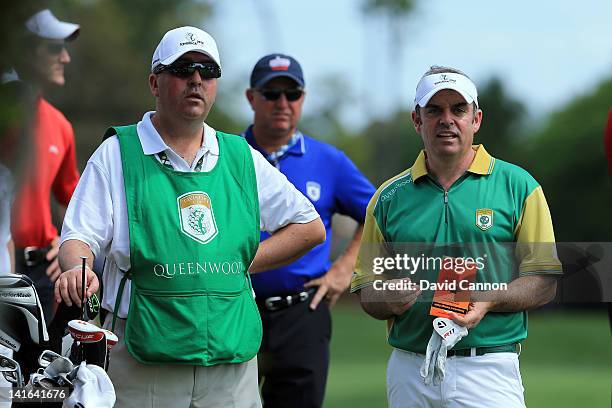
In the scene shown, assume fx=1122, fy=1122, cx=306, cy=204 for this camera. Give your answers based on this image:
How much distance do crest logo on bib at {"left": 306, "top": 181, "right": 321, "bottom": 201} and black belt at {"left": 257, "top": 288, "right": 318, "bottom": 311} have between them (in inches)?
25.2

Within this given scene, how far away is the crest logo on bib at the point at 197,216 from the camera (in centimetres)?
489

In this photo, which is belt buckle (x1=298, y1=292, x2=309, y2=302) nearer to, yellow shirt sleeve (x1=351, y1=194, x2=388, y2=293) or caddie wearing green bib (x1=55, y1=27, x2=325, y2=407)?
yellow shirt sleeve (x1=351, y1=194, x2=388, y2=293)

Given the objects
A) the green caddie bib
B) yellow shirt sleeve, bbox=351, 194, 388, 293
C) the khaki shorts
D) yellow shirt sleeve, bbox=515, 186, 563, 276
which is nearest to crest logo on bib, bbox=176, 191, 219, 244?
the green caddie bib

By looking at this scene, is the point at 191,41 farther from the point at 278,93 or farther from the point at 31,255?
the point at 31,255

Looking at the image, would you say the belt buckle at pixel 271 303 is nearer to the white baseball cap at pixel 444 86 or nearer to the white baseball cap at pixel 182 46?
the white baseball cap at pixel 444 86

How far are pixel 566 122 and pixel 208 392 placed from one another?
191 feet

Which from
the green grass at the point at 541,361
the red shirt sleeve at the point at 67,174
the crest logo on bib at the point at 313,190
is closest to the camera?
the crest logo on bib at the point at 313,190

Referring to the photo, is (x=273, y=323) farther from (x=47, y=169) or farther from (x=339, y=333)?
(x=339, y=333)

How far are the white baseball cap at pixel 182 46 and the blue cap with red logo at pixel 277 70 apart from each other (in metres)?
2.58

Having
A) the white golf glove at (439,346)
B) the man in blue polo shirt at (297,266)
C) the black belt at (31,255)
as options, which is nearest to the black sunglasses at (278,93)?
the man in blue polo shirt at (297,266)

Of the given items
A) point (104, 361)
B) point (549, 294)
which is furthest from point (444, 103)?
point (104, 361)

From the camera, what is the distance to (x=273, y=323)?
7.43 metres

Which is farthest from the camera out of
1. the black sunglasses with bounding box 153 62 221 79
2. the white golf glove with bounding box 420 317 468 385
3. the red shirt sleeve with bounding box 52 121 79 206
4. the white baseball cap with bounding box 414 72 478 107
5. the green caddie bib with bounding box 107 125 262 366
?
the red shirt sleeve with bounding box 52 121 79 206

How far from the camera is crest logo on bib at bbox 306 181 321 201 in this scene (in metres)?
7.51
